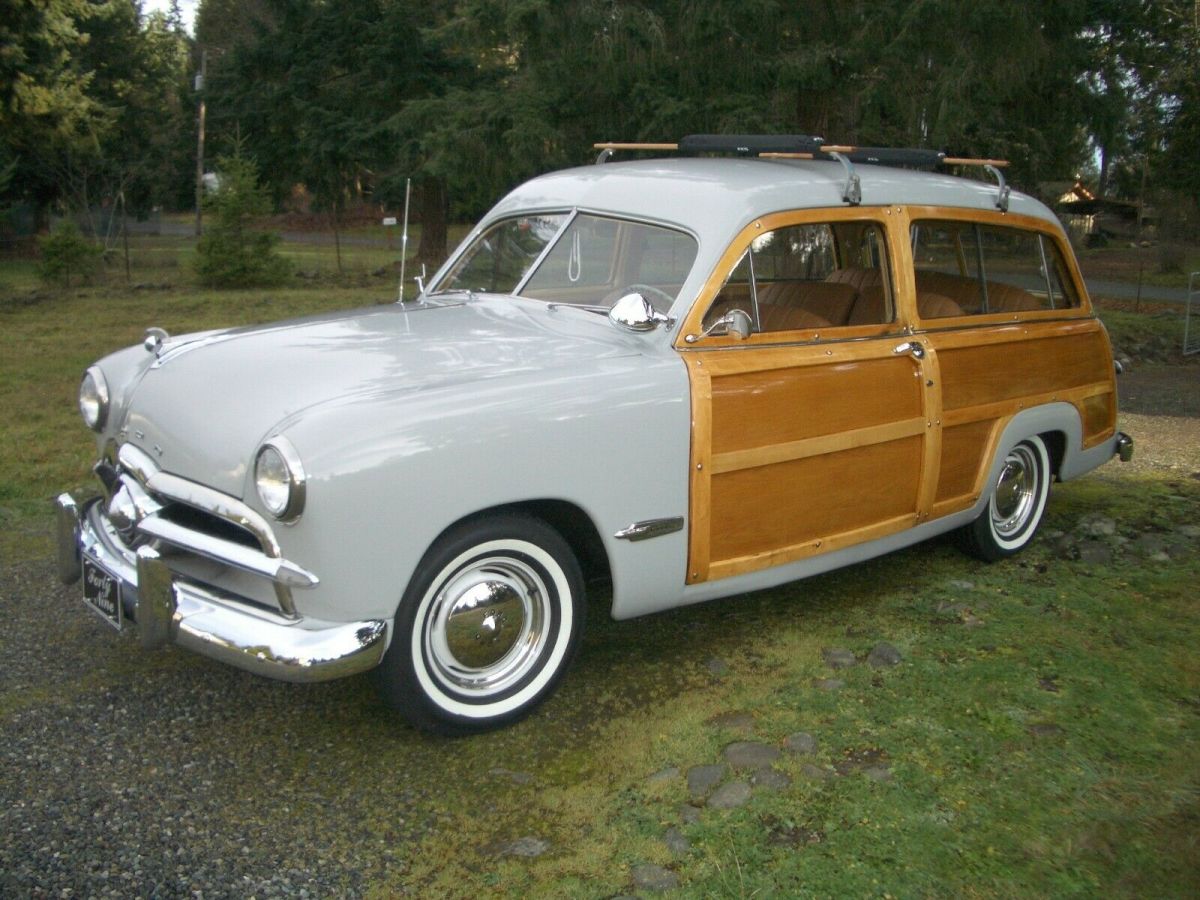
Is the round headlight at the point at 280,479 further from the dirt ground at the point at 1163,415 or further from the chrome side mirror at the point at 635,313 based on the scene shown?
the dirt ground at the point at 1163,415

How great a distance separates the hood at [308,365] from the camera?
11.5ft

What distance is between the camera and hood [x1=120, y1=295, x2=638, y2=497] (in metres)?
3.50

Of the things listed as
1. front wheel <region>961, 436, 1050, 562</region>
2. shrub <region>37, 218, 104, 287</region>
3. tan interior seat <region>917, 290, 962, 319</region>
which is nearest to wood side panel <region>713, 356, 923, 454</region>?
tan interior seat <region>917, 290, 962, 319</region>

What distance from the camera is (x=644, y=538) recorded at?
388cm

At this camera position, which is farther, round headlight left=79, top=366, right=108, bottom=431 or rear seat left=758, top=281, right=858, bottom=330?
rear seat left=758, top=281, right=858, bottom=330

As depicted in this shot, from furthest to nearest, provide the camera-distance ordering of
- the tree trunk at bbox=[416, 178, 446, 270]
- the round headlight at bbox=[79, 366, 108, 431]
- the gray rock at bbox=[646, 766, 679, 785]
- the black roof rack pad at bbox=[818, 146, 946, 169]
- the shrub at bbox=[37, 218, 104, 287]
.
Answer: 1. the tree trunk at bbox=[416, 178, 446, 270]
2. the shrub at bbox=[37, 218, 104, 287]
3. the black roof rack pad at bbox=[818, 146, 946, 169]
4. the round headlight at bbox=[79, 366, 108, 431]
5. the gray rock at bbox=[646, 766, 679, 785]

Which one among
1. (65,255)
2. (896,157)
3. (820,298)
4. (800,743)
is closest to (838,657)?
(800,743)

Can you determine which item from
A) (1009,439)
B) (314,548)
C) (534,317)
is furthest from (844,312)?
(314,548)

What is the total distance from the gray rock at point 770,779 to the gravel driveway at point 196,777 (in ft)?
2.32

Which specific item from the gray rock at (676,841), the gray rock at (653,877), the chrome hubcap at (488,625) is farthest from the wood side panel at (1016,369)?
the gray rock at (653,877)

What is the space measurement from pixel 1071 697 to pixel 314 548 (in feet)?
8.59

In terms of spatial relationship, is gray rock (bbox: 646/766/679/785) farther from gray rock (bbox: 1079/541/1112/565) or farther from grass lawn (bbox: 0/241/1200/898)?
gray rock (bbox: 1079/541/1112/565)

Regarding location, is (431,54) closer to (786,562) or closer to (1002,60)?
(1002,60)

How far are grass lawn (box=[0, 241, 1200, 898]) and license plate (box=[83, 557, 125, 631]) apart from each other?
44 cm
